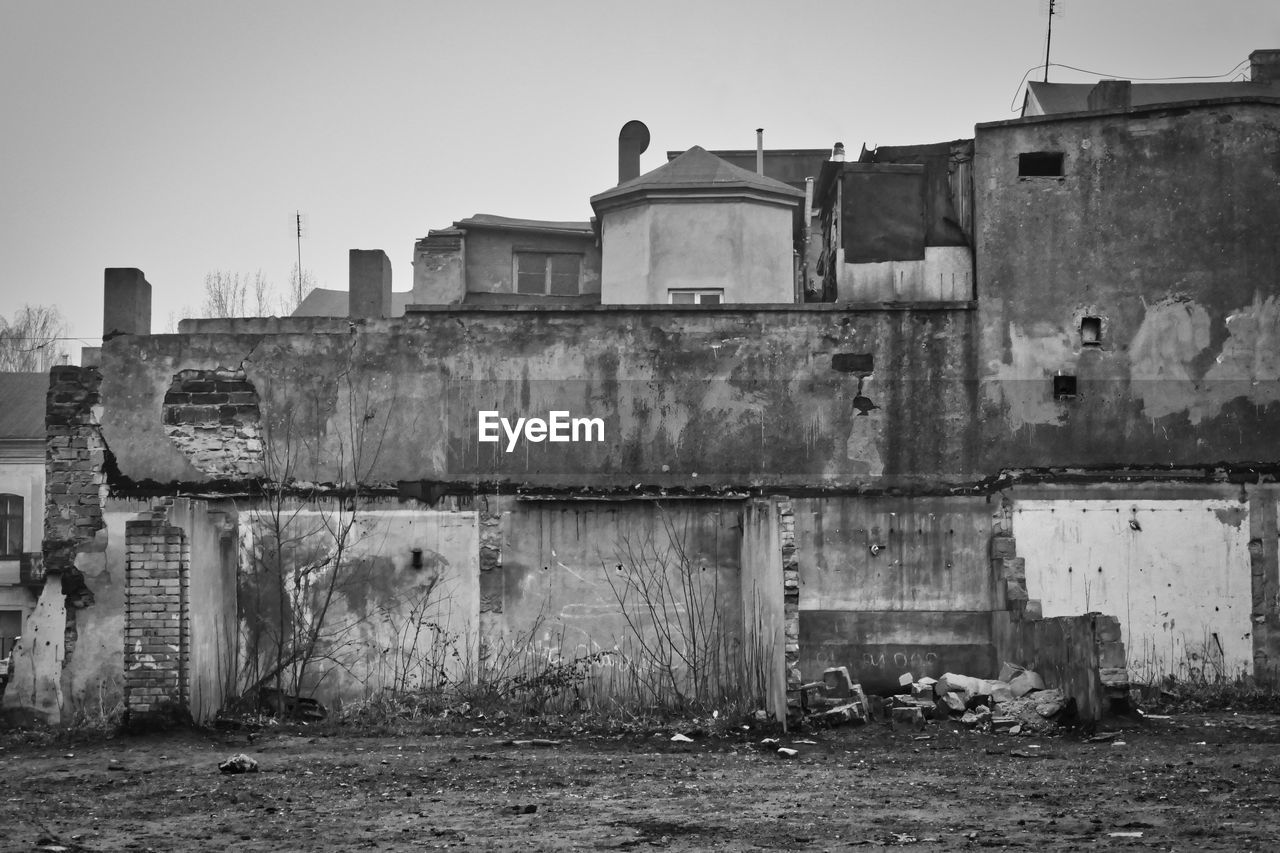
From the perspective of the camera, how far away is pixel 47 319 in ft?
197

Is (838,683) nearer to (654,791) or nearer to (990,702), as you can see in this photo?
(990,702)

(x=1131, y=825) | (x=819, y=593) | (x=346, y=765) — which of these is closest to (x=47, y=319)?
(x=819, y=593)

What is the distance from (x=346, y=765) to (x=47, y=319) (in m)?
52.0

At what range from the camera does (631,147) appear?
35.4 meters

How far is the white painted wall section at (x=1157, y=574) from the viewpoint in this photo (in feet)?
61.9

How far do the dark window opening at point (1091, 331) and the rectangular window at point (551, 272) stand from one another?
54.9 ft

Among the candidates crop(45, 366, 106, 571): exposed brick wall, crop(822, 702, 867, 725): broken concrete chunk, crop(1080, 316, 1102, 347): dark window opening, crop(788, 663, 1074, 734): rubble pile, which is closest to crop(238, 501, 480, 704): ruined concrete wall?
crop(45, 366, 106, 571): exposed brick wall

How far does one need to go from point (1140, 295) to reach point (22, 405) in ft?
97.9

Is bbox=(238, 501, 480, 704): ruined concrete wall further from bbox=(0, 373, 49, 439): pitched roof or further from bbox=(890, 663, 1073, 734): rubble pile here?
bbox=(0, 373, 49, 439): pitched roof

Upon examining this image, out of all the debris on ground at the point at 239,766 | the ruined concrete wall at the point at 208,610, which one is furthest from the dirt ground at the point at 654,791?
the ruined concrete wall at the point at 208,610

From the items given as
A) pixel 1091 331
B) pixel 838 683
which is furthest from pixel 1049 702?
pixel 1091 331

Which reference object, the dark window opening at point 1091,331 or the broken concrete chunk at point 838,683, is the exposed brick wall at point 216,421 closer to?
the broken concrete chunk at point 838,683

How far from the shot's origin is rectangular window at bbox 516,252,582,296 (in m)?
34.9

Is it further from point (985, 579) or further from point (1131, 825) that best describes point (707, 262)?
point (1131, 825)
